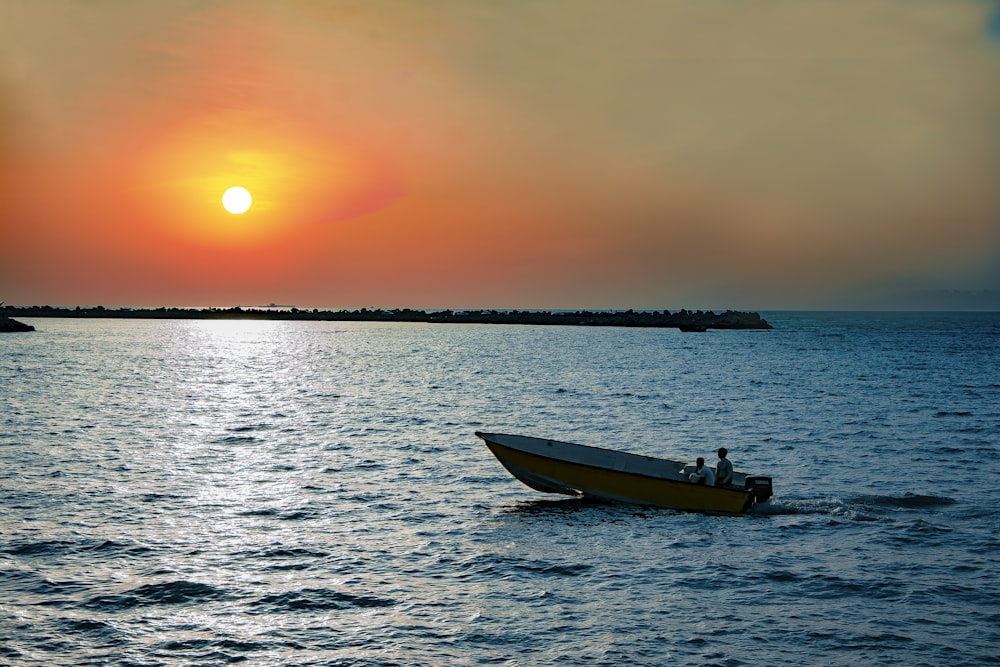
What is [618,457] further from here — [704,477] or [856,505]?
[856,505]

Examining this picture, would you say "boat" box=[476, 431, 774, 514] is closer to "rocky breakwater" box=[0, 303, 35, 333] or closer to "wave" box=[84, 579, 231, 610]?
"wave" box=[84, 579, 231, 610]

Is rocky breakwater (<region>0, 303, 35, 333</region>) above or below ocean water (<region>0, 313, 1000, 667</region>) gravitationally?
above

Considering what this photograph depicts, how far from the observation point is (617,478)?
21.8 metres

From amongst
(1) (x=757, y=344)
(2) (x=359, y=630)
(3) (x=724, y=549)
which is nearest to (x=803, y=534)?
(3) (x=724, y=549)

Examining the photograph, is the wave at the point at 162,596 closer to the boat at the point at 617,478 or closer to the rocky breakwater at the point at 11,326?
the boat at the point at 617,478

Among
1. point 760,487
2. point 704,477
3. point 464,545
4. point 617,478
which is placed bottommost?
point 464,545

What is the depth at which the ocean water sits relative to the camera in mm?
12930

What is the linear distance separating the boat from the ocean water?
512mm

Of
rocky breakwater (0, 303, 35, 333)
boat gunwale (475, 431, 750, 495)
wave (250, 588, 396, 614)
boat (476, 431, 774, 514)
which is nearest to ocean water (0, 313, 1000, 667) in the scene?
wave (250, 588, 396, 614)

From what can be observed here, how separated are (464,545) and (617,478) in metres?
5.48

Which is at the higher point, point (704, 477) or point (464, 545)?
point (704, 477)

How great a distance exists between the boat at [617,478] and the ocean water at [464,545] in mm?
512

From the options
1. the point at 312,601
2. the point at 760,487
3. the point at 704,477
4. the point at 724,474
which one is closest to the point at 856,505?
the point at 760,487

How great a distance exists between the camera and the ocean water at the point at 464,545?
12930 millimetres
